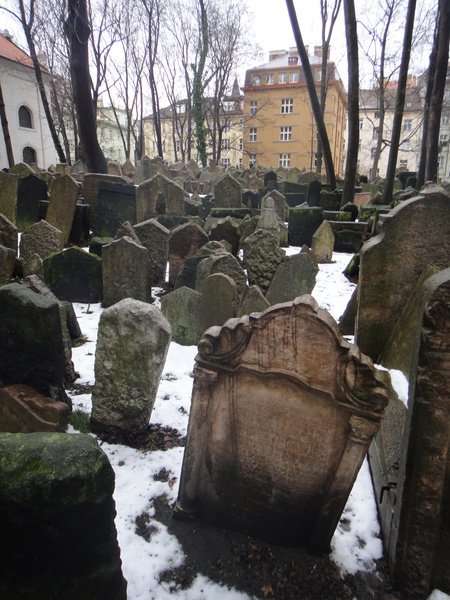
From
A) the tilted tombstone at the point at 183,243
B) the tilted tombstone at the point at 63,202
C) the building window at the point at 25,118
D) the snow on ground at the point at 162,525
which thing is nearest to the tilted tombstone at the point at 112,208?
the tilted tombstone at the point at 63,202

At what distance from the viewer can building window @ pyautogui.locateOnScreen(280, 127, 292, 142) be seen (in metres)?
46.3

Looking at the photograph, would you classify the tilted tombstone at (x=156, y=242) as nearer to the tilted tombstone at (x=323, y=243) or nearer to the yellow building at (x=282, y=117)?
the tilted tombstone at (x=323, y=243)

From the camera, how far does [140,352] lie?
3197 millimetres


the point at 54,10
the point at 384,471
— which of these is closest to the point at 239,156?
the point at 54,10

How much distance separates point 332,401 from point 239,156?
52.4 metres

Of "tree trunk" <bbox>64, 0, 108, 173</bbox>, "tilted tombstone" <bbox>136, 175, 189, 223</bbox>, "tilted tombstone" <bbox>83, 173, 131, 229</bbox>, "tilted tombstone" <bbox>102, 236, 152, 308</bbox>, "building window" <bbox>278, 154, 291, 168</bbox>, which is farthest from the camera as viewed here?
"building window" <bbox>278, 154, 291, 168</bbox>

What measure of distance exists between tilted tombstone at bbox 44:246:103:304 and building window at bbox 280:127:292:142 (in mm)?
44889

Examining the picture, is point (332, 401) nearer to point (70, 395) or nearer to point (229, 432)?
point (229, 432)

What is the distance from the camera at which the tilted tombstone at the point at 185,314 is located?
5031 millimetres

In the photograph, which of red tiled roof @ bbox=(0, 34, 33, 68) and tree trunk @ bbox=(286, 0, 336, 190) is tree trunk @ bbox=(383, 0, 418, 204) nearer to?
tree trunk @ bbox=(286, 0, 336, 190)

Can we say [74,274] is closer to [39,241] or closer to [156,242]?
[39,241]

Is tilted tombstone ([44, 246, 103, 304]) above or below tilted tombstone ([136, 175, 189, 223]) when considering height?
below

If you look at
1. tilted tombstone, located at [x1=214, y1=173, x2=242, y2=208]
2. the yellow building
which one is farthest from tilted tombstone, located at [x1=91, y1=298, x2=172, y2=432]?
the yellow building

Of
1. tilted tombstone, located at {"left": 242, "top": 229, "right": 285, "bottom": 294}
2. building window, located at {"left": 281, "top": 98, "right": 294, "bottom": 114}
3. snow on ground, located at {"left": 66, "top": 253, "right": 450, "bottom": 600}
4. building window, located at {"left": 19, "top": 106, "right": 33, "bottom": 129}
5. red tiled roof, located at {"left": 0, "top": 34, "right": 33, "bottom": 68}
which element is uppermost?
red tiled roof, located at {"left": 0, "top": 34, "right": 33, "bottom": 68}
